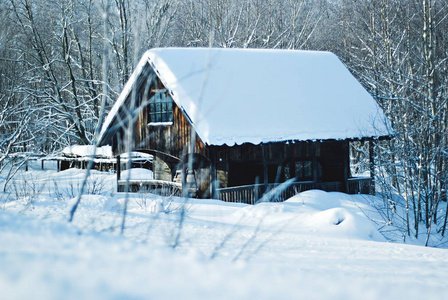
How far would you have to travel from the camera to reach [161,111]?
17078 millimetres

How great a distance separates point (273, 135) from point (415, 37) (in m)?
16.1

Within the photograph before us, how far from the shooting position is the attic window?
16.9 m

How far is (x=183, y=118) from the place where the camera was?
16.3 metres

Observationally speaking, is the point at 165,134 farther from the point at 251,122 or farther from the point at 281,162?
the point at 281,162

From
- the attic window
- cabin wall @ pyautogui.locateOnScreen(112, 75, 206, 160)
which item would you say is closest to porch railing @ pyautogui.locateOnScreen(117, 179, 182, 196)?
cabin wall @ pyautogui.locateOnScreen(112, 75, 206, 160)

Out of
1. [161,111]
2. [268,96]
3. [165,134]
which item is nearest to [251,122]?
[268,96]

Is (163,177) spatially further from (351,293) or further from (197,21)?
(351,293)

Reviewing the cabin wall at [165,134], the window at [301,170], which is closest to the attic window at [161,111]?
the cabin wall at [165,134]

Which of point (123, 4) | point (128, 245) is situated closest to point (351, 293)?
point (128, 245)

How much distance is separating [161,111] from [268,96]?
4.56m

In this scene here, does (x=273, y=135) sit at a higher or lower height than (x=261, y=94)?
lower

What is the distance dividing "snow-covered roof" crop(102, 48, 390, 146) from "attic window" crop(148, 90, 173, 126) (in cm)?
130

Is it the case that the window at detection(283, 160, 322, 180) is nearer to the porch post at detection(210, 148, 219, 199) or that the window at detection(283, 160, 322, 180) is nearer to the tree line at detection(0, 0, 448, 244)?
the tree line at detection(0, 0, 448, 244)

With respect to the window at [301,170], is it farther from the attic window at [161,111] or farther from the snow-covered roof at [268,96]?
the attic window at [161,111]
